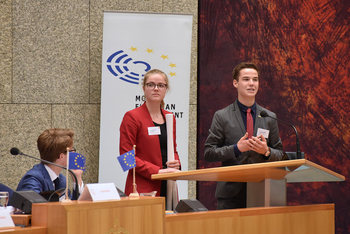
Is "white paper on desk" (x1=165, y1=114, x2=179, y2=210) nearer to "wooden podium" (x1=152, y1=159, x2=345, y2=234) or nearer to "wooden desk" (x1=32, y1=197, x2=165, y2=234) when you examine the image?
"wooden podium" (x1=152, y1=159, x2=345, y2=234)

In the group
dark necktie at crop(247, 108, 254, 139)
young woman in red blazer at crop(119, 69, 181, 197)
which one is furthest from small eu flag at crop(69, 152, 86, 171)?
dark necktie at crop(247, 108, 254, 139)

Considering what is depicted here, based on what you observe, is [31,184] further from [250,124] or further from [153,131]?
[250,124]

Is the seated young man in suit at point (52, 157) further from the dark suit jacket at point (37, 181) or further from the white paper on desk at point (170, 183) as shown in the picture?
the white paper on desk at point (170, 183)

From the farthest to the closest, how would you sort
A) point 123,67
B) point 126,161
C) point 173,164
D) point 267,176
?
point 123,67, point 173,164, point 267,176, point 126,161

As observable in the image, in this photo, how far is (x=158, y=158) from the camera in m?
2.91

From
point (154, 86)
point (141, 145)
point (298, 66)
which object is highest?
point (298, 66)

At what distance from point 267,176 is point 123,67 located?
7.57ft

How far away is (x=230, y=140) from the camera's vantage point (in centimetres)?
293

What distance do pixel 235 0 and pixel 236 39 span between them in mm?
475

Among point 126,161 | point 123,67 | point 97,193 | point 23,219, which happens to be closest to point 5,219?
point 23,219

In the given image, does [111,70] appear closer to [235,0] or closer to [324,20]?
[235,0]

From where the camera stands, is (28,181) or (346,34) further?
(346,34)

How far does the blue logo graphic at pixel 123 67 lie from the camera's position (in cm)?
415

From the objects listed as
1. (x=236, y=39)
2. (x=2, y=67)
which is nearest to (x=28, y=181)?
(x=2, y=67)
